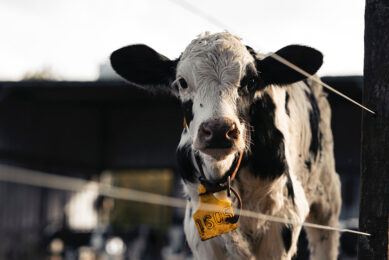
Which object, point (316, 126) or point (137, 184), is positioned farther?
point (137, 184)

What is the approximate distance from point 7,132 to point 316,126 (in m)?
10.00

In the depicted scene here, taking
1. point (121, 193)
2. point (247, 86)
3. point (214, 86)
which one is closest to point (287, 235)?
point (247, 86)

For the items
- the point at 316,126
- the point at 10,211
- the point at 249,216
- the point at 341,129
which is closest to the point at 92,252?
the point at 10,211

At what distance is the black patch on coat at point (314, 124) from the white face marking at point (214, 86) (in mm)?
1303

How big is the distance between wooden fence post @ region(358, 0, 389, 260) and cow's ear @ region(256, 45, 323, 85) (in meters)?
0.65

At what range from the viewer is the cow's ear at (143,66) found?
315cm

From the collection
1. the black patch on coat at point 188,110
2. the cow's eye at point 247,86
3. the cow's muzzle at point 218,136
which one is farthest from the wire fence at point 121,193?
the cow's eye at point 247,86

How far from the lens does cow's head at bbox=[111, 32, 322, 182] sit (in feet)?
8.04

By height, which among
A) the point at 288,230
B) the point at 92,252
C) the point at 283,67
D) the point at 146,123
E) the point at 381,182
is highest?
the point at 283,67

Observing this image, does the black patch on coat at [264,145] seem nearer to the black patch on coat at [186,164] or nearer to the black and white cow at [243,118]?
the black and white cow at [243,118]

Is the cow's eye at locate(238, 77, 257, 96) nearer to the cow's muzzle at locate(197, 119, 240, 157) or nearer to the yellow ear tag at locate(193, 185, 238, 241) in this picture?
the cow's muzzle at locate(197, 119, 240, 157)

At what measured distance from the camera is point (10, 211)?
13078mm

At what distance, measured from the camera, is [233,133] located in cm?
243

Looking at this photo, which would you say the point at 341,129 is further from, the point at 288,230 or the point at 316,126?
the point at 288,230
